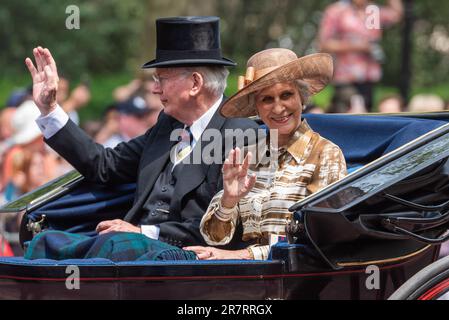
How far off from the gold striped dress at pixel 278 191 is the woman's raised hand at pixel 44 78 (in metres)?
0.97

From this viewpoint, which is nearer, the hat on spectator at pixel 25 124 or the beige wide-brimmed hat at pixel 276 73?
the beige wide-brimmed hat at pixel 276 73

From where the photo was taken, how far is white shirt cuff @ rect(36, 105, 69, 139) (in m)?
5.28

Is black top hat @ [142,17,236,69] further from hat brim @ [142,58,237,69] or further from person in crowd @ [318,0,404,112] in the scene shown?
person in crowd @ [318,0,404,112]

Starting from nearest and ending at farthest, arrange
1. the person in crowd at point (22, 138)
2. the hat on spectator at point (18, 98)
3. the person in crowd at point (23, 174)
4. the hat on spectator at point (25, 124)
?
the person in crowd at point (23, 174)
the person in crowd at point (22, 138)
the hat on spectator at point (25, 124)
the hat on spectator at point (18, 98)

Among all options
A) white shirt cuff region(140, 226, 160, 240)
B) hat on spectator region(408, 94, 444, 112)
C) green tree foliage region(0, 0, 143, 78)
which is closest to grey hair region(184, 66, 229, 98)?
white shirt cuff region(140, 226, 160, 240)

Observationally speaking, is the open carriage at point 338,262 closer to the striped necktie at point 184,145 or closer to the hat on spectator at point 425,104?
the striped necktie at point 184,145

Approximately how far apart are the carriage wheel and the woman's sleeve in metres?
0.77

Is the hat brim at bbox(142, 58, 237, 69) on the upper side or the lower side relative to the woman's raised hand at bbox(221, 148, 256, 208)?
upper

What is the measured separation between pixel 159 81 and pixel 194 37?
26cm

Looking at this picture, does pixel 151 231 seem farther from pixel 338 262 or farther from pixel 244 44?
pixel 244 44

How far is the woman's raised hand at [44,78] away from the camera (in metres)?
5.07

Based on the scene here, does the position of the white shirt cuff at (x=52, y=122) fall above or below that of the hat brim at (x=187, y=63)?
below

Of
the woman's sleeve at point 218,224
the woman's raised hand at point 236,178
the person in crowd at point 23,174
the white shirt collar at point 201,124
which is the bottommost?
the person in crowd at point 23,174

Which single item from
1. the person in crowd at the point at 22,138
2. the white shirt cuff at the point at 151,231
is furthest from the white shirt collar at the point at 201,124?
the person in crowd at the point at 22,138
